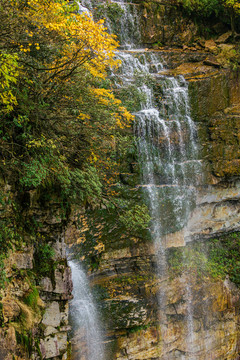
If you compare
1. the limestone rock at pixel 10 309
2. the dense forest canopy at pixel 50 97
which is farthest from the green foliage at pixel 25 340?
the dense forest canopy at pixel 50 97

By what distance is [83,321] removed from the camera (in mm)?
8734

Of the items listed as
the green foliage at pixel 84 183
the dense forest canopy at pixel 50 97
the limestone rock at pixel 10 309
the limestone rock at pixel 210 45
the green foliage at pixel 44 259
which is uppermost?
the limestone rock at pixel 210 45

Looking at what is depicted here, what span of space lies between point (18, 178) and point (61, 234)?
6.12ft

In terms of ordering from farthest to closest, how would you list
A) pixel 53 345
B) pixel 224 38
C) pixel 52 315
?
pixel 224 38 < pixel 52 315 < pixel 53 345

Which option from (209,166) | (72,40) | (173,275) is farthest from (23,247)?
(209,166)

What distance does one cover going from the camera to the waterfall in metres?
8.55

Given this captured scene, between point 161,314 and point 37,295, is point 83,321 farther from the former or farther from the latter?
point 37,295

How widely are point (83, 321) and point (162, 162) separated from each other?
5645 mm

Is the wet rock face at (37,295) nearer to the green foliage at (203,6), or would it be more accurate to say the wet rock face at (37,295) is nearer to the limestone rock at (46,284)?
the limestone rock at (46,284)

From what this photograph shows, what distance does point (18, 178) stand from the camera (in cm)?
547

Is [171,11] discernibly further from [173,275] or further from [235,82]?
[173,275]

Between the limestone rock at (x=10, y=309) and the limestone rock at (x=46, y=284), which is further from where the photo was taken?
the limestone rock at (x=46, y=284)

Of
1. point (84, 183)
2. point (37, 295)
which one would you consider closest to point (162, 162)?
point (84, 183)

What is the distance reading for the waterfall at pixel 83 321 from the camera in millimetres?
8547
